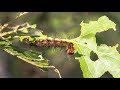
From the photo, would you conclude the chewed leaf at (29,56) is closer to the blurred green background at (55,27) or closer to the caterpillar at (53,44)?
the caterpillar at (53,44)

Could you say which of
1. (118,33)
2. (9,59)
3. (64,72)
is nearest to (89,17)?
(118,33)

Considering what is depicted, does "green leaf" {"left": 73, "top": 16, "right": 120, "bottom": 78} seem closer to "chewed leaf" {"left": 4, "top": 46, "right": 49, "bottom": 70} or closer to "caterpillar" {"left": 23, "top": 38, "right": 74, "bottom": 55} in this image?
"caterpillar" {"left": 23, "top": 38, "right": 74, "bottom": 55}

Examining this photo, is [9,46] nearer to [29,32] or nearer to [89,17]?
[29,32]

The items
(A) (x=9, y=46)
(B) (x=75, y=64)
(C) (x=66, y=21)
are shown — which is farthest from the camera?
(B) (x=75, y=64)

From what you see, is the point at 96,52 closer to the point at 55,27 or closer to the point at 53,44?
the point at 53,44

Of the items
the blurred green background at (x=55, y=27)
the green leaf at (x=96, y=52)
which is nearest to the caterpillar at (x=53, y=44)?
the green leaf at (x=96, y=52)
